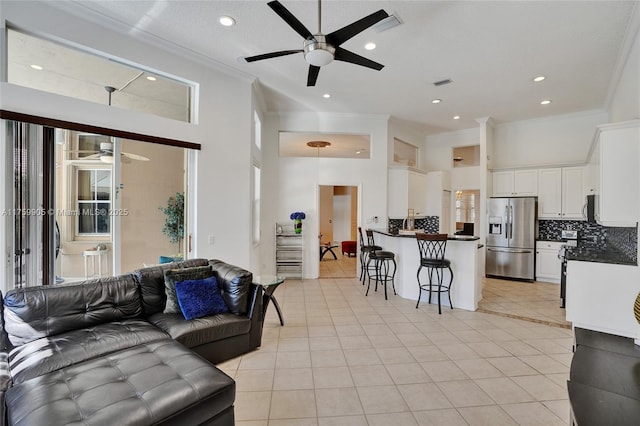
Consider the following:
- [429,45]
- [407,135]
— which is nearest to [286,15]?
[429,45]

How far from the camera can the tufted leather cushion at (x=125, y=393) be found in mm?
1427

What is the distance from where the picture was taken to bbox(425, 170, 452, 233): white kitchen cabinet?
23.6ft

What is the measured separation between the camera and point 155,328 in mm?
2541

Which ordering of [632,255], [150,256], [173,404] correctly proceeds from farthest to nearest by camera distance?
[150,256] < [632,255] < [173,404]

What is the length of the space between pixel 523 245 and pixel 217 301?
6.10 m

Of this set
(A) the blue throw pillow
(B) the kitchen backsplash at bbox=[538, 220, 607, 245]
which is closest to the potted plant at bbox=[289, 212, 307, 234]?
(A) the blue throw pillow

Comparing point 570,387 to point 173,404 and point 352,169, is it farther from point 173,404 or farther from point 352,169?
point 352,169

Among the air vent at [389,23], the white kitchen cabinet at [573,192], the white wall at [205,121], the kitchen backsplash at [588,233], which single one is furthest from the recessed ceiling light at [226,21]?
the white kitchen cabinet at [573,192]

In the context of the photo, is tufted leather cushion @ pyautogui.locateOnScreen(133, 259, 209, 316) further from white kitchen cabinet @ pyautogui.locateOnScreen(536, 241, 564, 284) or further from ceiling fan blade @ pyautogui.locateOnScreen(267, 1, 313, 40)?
white kitchen cabinet @ pyautogui.locateOnScreen(536, 241, 564, 284)

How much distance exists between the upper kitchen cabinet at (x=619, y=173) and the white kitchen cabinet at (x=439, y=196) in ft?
13.8

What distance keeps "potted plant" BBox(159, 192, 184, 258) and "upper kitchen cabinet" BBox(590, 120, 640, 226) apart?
193 inches

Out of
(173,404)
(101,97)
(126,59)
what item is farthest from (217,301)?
(126,59)

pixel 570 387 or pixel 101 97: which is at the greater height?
pixel 101 97

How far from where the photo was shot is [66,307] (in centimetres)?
236
